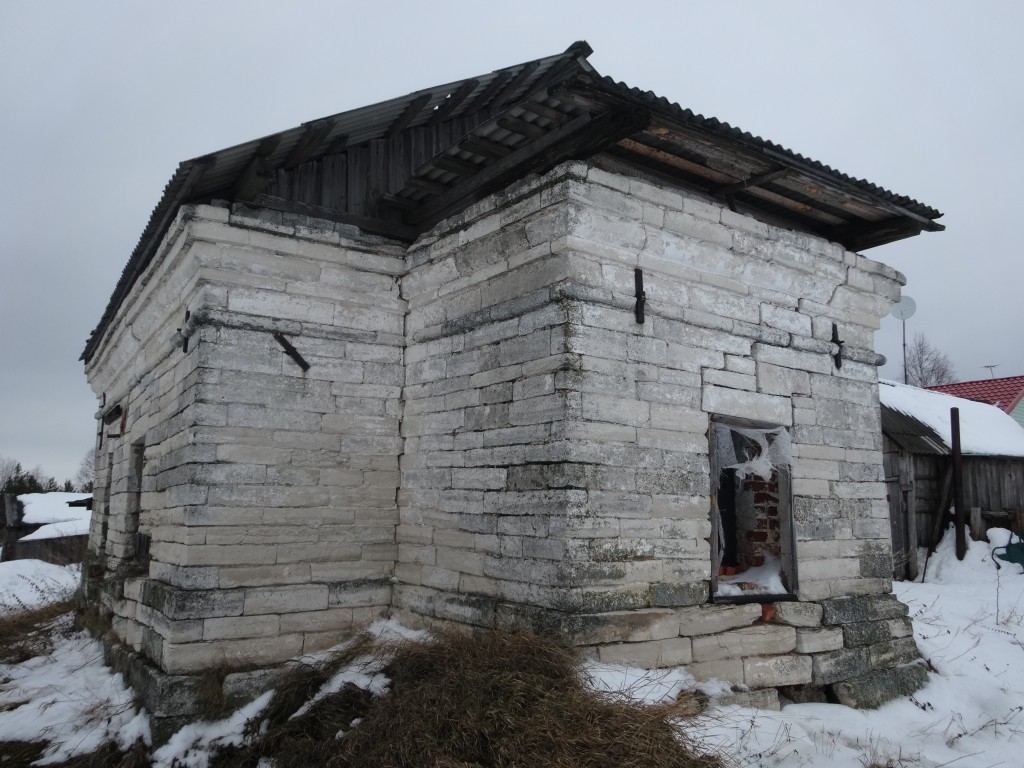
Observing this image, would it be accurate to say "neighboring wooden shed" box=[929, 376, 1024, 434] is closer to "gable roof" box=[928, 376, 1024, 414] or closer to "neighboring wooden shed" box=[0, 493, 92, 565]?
"gable roof" box=[928, 376, 1024, 414]

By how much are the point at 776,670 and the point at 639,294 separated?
2.94m

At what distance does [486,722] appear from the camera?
406 centimetres

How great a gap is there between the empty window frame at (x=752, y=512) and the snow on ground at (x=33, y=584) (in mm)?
10024

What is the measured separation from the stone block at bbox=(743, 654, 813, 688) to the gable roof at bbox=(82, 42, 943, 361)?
A: 360 cm

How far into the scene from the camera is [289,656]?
5.91m

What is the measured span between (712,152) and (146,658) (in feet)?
19.2

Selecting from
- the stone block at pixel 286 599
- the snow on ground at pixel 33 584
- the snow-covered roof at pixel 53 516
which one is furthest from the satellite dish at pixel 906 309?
the snow-covered roof at pixel 53 516

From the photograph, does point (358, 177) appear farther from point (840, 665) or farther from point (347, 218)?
point (840, 665)

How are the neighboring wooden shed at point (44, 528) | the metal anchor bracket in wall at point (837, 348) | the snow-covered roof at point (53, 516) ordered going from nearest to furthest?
1. the metal anchor bracket in wall at point (837, 348)
2. the neighboring wooden shed at point (44, 528)
3. the snow-covered roof at point (53, 516)

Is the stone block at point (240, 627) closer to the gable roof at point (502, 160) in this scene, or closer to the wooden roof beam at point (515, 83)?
the gable roof at point (502, 160)

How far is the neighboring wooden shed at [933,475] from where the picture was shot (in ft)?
41.7

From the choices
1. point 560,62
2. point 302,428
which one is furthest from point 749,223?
point 302,428

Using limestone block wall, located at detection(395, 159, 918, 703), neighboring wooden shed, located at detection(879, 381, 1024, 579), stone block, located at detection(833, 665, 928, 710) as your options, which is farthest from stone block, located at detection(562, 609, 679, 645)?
neighboring wooden shed, located at detection(879, 381, 1024, 579)

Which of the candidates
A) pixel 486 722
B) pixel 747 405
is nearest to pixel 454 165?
pixel 747 405
